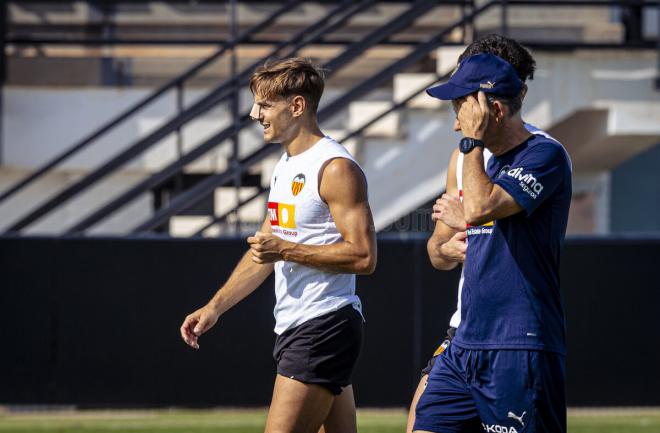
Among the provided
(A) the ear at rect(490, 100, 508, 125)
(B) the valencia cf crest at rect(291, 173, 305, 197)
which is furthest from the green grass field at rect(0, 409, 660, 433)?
(A) the ear at rect(490, 100, 508, 125)

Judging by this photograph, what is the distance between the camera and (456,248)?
451cm

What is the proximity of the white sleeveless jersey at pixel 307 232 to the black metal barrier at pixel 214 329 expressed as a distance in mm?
4119

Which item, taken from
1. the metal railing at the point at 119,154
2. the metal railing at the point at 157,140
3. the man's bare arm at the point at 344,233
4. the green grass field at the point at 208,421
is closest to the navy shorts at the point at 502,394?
the man's bare arm at the point at 344,233

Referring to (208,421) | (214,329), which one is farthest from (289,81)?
(208,421)

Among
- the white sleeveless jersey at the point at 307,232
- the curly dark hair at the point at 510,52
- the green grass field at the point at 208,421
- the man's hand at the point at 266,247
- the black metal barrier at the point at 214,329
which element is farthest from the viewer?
the black metal barrier at the point at 214,329

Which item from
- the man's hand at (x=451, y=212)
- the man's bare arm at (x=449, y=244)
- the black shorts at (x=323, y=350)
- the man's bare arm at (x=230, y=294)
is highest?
the man's hand at (x=451, y=212)

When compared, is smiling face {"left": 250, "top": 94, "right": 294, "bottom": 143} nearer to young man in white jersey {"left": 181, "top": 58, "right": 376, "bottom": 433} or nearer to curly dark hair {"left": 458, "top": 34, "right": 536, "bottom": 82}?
young man in white jersey {"left": 181, "top": 58, "right": 376, "bottom": 433}

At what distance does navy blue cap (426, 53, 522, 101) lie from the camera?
392 cm

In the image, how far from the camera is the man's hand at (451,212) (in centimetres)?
404

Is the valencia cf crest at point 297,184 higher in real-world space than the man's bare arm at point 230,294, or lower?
higher

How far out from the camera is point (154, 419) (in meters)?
9.05

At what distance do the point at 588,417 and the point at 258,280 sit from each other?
4909 millimetres

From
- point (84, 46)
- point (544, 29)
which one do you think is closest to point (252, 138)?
point (84, 46)

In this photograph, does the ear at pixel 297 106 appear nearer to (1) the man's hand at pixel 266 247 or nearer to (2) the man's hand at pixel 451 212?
(1) the man's hand at pixel 266 247
